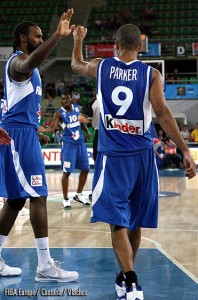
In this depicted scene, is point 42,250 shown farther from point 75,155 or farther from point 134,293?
point 75,155

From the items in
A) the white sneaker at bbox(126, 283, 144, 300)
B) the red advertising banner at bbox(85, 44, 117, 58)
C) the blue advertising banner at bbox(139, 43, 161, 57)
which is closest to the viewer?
the white sneaker at bbox(126, 283, 144, 300)

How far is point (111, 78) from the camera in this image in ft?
12.2

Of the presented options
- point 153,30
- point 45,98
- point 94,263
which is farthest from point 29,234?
point 153,30

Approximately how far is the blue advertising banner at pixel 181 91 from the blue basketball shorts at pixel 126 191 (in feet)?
52.8

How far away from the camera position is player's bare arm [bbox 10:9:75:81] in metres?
3.87

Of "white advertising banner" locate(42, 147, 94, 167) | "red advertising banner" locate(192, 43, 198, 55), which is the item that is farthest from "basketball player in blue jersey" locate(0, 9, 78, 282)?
"red advertising banner" locate(192, 43, 198, 55)

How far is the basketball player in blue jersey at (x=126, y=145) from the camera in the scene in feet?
12.0

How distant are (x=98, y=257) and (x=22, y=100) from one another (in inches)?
66.1

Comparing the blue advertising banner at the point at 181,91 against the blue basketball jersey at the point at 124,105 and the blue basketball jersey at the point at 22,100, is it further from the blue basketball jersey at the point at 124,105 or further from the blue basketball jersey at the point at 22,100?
the blue basketball jersey at the point at 124,105

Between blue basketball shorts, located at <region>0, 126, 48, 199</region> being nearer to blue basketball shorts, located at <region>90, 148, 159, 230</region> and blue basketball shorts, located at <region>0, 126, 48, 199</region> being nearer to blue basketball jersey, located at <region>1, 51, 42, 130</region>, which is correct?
blue basketball jersey, located at <region>1, 51, 42, 130</region>

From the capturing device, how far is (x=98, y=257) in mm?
5125

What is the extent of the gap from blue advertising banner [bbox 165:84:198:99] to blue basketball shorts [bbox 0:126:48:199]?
15.6 m

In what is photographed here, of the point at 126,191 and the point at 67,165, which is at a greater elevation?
the point at 126,191

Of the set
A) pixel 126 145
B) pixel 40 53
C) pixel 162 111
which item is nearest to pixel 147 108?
pixel 162 111
